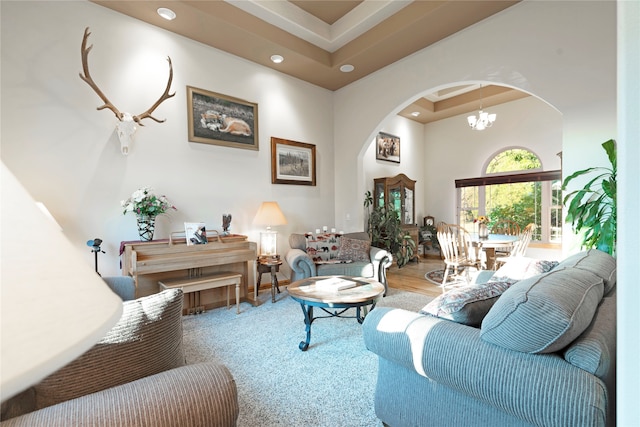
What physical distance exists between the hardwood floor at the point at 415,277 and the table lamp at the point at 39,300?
13.1 ft

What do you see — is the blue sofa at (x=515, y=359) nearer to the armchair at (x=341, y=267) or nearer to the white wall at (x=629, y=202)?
the white wall at (x=629, y=202)

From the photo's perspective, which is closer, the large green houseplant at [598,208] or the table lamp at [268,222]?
the large green houseplant at [598,208]

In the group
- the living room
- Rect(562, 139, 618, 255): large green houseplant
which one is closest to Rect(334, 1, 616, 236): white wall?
the living room

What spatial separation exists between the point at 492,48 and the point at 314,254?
3.35m

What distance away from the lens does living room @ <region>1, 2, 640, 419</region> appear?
264 cm

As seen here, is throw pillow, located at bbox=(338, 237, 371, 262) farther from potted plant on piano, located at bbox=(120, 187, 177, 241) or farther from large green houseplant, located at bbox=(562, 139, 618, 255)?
potted plant on piano, located at bbox=(120, 187, 177, 241)

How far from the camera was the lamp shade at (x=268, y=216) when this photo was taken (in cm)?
383

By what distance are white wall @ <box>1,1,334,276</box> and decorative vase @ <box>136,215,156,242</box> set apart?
0.25m


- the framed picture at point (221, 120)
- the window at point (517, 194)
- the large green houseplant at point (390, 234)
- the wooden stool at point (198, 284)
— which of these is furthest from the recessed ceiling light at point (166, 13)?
the window at point (517, 194)

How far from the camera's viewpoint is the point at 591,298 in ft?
3.76

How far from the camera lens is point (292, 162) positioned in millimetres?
4586

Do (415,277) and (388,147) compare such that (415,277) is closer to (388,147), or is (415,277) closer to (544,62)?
(388,147)

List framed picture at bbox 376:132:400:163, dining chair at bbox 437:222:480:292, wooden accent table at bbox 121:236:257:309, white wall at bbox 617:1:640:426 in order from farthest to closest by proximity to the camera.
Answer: framed picture at bbox 376:132:400:163
dining chair at bbox 437:222:480:292
wooden accent table at bbox 121:236:257:309
white wall at bbox 617:1:640:426

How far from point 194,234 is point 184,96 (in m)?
1.80
